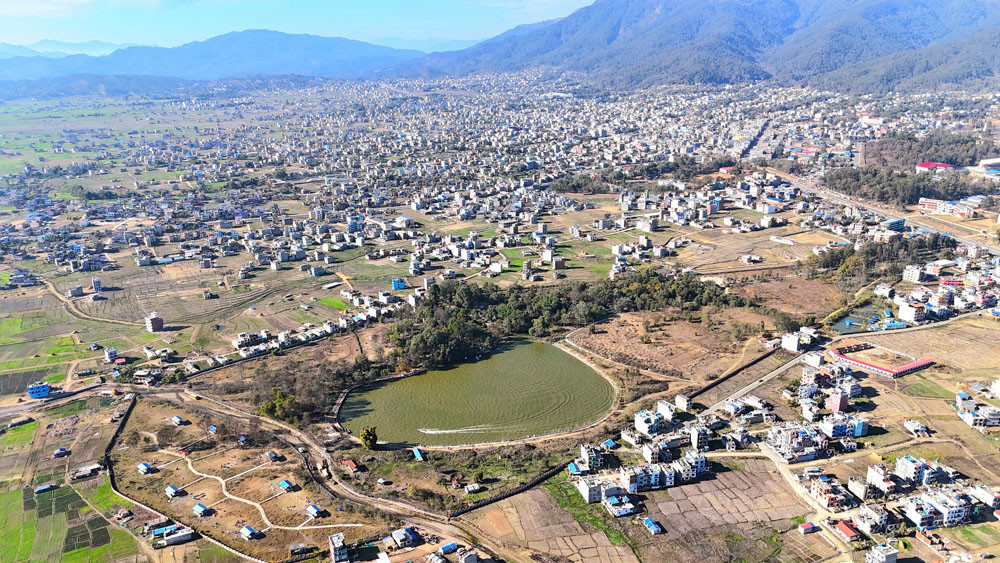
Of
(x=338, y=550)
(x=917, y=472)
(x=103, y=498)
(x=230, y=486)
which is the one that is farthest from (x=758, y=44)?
(x=103, y=498)

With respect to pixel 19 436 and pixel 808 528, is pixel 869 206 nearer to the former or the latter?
pixel 808 528

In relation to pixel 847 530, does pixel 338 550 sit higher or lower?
lower

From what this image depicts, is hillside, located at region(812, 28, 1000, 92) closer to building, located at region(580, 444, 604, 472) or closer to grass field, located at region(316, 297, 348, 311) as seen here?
grass field, located at region(316, 297, 348, 311)

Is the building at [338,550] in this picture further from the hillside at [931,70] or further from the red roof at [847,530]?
the hillside at [931,70]

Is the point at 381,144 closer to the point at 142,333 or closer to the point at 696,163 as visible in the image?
the point at 696,163

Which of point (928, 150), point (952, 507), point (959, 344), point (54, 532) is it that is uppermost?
point (928, 150)

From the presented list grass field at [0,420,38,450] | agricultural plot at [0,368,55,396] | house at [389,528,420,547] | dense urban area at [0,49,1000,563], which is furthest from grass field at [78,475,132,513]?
agricultural plot at [0,368,55,396]

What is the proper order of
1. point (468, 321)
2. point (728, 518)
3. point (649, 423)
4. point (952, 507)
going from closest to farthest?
point (952, 507)
point (728, 518)
point (649, 423)
point (468, 321)
